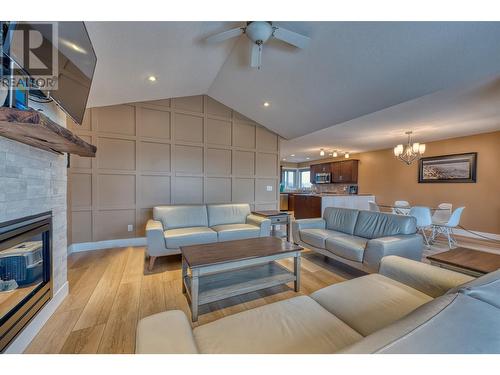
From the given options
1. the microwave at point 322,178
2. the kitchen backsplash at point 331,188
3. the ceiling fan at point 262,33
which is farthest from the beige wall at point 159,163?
the kitchen backsplash at point 331,188

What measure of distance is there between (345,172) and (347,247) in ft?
18.6

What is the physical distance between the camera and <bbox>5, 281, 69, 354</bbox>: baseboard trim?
1.33 meters

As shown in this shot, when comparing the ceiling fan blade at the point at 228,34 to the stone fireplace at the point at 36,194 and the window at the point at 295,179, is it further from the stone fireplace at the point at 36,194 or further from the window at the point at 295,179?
the window at the point at 295,179

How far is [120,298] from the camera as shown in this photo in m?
2.06

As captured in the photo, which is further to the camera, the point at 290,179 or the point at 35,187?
the point at 290,179

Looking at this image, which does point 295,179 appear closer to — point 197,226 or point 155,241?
point 197,226

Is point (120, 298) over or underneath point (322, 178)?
underneath

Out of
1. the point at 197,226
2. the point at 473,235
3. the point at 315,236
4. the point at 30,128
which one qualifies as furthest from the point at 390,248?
→ the point at 473,235

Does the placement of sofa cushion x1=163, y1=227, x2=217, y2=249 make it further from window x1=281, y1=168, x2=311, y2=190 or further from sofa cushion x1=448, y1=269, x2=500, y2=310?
window x1=281, y1=168, x2=311, y2=190

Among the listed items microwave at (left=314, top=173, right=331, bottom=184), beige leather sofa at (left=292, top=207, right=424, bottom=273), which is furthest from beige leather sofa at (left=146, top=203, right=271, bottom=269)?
microwave at (left=314, top=173, right=331, bottom=184)

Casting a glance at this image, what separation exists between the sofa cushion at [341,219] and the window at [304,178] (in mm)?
6153

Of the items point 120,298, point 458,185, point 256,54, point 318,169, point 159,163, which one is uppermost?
point 256,54
